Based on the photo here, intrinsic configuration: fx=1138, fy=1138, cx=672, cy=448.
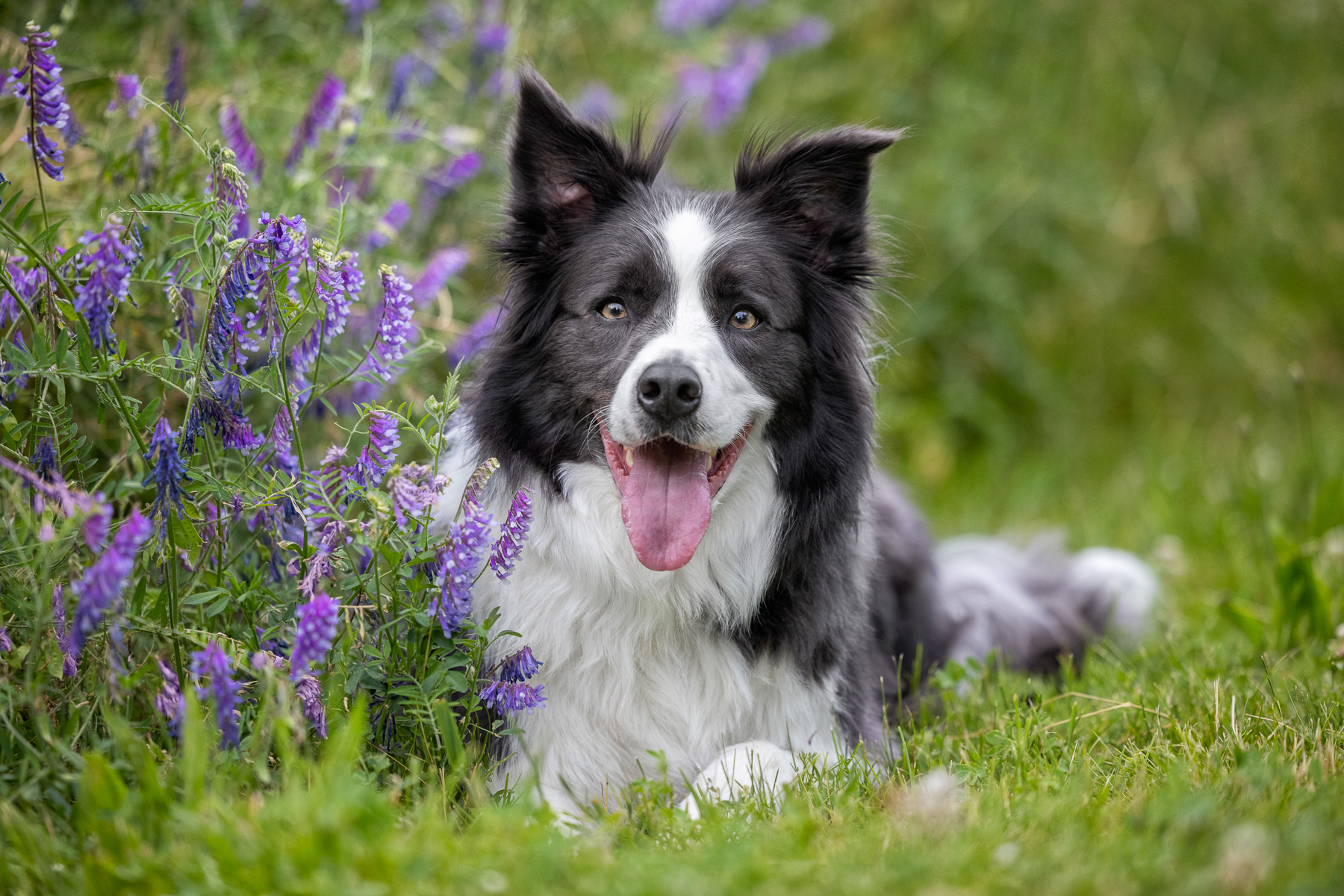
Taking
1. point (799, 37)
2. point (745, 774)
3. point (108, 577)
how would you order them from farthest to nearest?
point (799, 37) → point (745, 774) → point (108, 577)

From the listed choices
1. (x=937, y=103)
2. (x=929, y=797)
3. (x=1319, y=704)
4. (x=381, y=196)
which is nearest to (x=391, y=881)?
(x=929, y=797)

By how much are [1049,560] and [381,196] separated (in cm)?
328

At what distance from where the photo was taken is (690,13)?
17.8 ft

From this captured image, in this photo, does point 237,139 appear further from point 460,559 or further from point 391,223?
point 460,559

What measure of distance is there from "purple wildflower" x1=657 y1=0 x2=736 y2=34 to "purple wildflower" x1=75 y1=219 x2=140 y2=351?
3.45 m

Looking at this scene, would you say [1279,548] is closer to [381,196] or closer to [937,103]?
[381,196]

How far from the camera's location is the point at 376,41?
4648 mm

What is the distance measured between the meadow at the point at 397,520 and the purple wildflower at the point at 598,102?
0.06 m

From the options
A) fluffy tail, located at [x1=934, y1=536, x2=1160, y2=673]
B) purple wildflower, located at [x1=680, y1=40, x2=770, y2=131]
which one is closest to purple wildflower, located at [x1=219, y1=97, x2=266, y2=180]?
purple wildflower, located at [x1=680, y1=40, x2=770, y2=131]

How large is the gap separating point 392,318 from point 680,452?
85cm

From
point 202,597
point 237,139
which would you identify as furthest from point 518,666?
point 237,139

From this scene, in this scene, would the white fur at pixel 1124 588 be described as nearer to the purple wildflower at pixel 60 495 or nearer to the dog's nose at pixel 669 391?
the dog's nose at pixel 669 391

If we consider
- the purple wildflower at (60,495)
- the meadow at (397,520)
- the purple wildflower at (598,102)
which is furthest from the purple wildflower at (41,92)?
the purple wildflower at (598,102)

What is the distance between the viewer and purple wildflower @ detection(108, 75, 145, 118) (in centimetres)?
330
